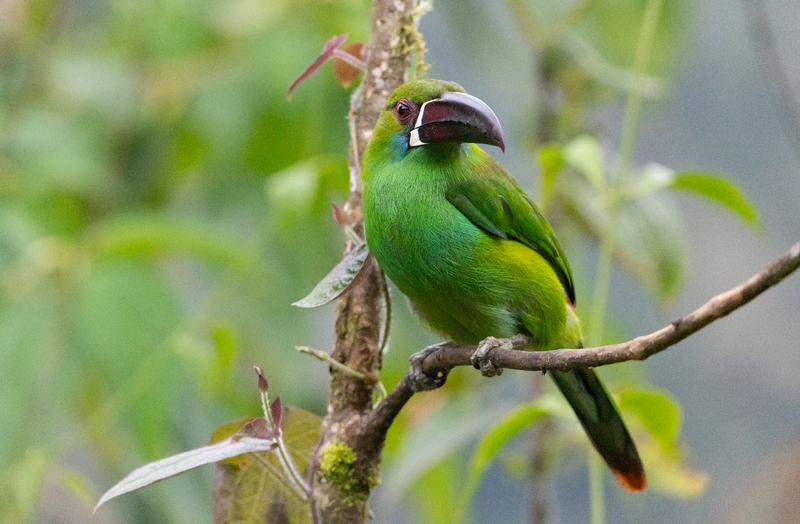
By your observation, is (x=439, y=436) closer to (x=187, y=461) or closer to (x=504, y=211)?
(x=504, y=211)

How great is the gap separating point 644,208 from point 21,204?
1.69m

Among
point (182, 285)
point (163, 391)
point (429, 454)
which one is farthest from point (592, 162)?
point (182, 285)

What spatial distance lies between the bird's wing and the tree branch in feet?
0.89

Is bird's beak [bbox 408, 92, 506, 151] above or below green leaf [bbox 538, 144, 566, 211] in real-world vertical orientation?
above

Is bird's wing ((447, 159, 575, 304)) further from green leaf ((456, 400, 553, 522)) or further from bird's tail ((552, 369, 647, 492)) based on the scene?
green leaf ((456, 400, 553, 522))

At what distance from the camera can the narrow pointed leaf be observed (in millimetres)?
1284

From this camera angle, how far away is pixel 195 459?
4.32ft

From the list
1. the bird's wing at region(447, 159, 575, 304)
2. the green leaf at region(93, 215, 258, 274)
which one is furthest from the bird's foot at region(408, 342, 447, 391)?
the green leaf at region(93, 215, 258, 274)

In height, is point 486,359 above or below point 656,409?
above

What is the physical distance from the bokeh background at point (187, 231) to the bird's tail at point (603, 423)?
0.34 m

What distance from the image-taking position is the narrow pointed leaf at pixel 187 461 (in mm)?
1284

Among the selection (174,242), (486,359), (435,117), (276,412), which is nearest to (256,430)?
(276,412)

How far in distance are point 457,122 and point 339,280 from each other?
0.33 meters

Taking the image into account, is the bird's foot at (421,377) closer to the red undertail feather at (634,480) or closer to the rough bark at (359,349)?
the rough bark at (359,349)
